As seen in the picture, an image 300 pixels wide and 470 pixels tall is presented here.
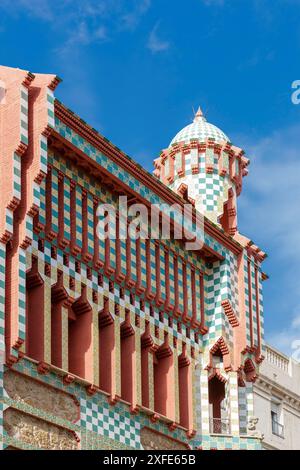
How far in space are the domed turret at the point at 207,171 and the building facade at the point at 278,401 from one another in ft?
28.7

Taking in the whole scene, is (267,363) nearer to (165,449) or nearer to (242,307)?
(242,307)

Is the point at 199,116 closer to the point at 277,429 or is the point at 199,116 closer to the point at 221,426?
the point at 221,426

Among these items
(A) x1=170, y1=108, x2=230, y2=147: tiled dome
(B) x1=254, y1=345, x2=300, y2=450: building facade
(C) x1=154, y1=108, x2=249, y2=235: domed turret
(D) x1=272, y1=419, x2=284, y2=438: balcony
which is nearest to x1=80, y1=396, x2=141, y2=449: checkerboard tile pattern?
(C) x1=154, y1=108, x2=249, y2=235: domed turret

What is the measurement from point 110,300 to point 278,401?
53.2ft

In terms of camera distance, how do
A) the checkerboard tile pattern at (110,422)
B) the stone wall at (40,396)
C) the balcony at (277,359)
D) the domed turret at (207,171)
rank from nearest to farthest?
the stone wall at (40,396)
the checkerboard tile pattern at (110,422)
the domed turret at (207,171)
the balcony at (277,359)

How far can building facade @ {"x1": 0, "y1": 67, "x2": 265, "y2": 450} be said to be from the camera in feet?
86.6

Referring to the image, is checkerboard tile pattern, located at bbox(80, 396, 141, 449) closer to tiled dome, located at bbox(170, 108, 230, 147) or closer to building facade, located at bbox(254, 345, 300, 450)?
tiled dome, located at bbox(170, 108, 230, 147)

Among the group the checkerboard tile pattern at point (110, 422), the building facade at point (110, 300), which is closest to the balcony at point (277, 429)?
the building facade at point (110, 300)

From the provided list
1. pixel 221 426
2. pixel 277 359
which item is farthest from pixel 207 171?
pixel 277 359

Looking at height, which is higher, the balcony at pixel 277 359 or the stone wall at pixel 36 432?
the balcony at pixel 277 359

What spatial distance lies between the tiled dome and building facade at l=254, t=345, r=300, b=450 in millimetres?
9411

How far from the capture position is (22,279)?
2606 cm

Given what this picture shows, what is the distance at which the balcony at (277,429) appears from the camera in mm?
43656

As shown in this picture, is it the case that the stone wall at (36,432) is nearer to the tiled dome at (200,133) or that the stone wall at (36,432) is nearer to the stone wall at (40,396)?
the stone wall at (40,396)
